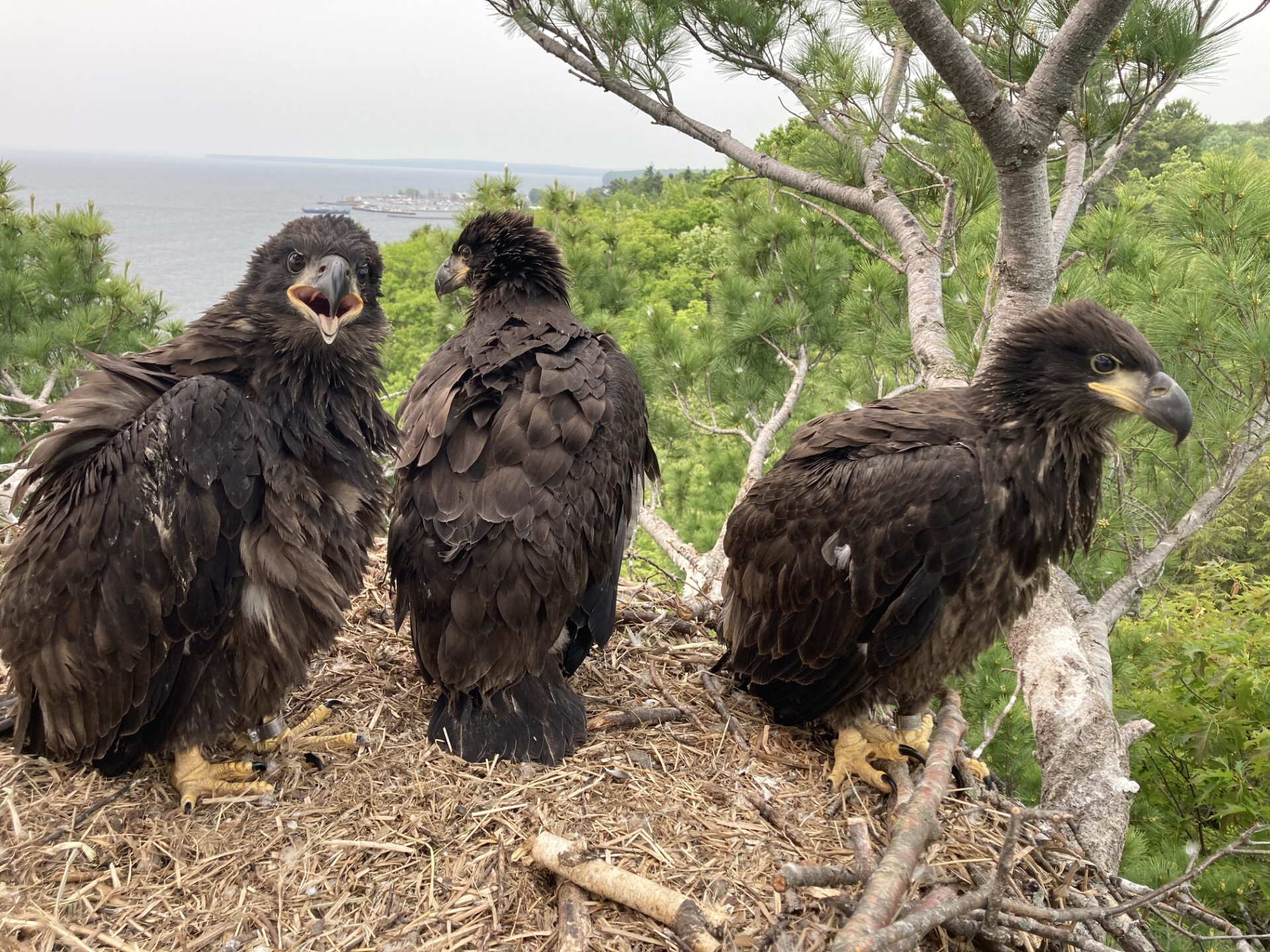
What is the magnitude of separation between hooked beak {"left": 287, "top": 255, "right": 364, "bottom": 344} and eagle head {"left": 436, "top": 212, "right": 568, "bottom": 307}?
51.6 inches

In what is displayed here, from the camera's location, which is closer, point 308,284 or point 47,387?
point 308,284

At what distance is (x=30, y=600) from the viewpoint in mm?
2434

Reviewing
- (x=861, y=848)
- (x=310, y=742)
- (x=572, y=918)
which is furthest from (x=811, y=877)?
(x=310, y=742)

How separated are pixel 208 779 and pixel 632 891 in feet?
5.06

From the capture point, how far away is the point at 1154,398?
2611mm

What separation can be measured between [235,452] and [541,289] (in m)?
1.86

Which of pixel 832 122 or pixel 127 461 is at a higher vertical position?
pixel 832 122

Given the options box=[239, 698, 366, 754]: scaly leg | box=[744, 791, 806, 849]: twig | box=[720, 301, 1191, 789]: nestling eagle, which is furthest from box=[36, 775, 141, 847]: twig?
box=[720, 301, 1191, 789]: nestling eagle

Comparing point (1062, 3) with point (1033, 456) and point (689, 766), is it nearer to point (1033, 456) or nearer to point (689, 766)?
point (1033, 456)

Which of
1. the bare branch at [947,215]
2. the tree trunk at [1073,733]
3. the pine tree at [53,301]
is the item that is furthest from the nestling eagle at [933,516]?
the pine tree at [53,301]

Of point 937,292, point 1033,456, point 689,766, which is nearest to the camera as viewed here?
point 1033,456

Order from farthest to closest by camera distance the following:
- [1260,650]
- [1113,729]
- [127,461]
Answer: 1. [1260,650]
2. [1113,729]
3. [127,461]

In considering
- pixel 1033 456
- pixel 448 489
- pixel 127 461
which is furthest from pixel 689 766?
pixel 127 461

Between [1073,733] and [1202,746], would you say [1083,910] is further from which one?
[1202,746]
